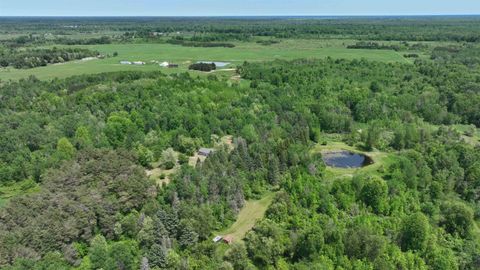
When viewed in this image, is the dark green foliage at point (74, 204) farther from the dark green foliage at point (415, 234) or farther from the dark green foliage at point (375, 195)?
the dark green foliage at point (415, 234)

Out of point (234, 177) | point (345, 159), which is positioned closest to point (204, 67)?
point (345, 159)

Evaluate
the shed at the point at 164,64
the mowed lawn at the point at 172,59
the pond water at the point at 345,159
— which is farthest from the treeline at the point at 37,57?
the pond water at the point at 345,159

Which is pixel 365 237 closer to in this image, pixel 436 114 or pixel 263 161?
pixel 263 161

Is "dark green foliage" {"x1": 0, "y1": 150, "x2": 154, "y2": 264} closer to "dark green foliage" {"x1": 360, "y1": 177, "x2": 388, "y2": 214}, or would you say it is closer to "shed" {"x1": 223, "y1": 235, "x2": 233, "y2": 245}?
"shed" {"x1": 223, "y1": 235, "x2": 233, "y2": 245}

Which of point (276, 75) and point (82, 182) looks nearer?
point (82, 182)

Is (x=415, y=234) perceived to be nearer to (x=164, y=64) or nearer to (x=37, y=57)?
(x=164, y=64)

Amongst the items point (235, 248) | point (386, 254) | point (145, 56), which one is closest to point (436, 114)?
point (386, 254)

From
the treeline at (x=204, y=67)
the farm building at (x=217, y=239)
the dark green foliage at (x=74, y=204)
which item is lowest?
the farm building at (x=217, y=239)
